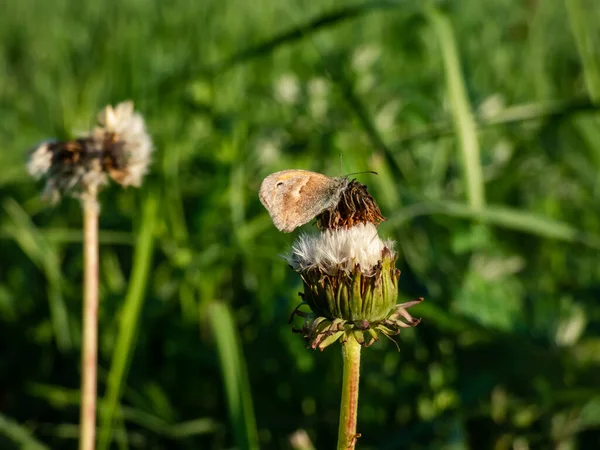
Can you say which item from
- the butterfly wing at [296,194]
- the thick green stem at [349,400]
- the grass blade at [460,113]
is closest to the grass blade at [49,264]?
the grass blade at [460,113]

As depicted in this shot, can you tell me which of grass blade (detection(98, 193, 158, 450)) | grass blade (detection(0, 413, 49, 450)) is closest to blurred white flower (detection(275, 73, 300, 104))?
grass blade (detection(98, 193, 158, 450))

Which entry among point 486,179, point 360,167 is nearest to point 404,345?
point 360,167

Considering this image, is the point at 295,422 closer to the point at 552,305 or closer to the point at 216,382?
the point at 216,382

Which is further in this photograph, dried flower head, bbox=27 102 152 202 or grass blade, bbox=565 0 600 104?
grass blade, bbox=565 0 600 104

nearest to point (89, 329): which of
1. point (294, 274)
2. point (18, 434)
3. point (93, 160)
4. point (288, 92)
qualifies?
point (93, 160)

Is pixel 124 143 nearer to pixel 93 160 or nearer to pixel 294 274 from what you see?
pixel 93 160

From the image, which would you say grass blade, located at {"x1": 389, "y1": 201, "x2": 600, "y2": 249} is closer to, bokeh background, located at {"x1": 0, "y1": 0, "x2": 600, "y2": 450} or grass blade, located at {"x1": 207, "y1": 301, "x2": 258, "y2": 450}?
bokeh background, located at {"x1": 0, "y1": 0, "x2": 600, "y2": 450}

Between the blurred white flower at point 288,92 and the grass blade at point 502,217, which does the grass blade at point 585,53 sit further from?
the blurred white flower at point 288,92
